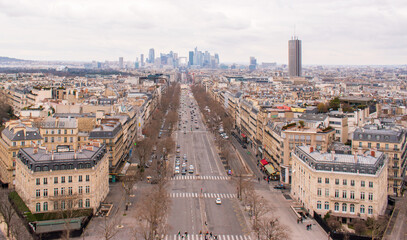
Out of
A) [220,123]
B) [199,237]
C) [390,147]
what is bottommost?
[199,237]

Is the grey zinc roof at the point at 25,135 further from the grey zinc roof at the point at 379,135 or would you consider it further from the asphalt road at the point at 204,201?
the grey zinc roof at the point at 379,135

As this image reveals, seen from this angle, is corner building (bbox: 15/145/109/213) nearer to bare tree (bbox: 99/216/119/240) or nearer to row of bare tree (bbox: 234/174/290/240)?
bare tree (bbox: 99/216/119/240)

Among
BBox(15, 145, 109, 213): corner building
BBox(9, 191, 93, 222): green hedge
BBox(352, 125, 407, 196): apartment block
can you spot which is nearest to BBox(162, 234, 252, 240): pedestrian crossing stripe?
BBox(9, 191, 93, 222): green hedge

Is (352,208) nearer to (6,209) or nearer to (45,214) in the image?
(45,214)

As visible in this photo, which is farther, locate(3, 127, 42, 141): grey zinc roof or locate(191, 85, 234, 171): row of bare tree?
locate(191, 85, 234, 171): row of bare tree

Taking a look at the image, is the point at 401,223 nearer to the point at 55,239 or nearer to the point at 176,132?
the point at 55,239

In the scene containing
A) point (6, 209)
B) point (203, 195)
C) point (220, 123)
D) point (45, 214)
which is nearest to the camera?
point (45, 214)

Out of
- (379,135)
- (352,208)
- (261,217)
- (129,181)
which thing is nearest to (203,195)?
(129,181)
